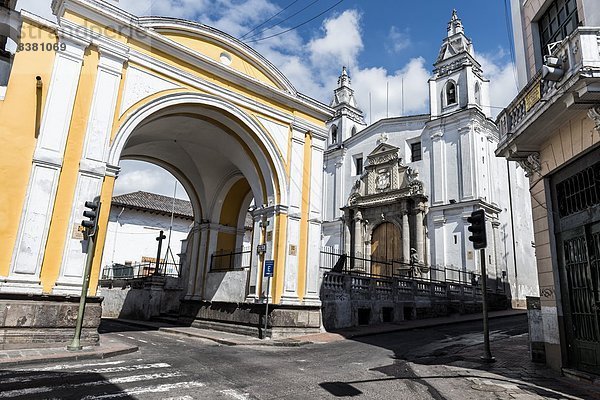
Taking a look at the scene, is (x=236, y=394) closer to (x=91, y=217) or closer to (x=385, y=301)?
(x=91, y=217)

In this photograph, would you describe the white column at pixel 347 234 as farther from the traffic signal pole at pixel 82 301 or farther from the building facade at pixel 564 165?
the traffic signal pole at pixel 82 301

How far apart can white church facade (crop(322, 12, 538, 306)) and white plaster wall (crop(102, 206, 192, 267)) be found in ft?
43.8

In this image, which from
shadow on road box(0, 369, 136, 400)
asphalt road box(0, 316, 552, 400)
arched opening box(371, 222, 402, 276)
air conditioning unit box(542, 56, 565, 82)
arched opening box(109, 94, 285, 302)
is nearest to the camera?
shadow on road box(0, 369, 136, 400)

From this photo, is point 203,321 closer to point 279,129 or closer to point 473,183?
point 279,129

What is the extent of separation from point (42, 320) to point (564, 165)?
11379 mm

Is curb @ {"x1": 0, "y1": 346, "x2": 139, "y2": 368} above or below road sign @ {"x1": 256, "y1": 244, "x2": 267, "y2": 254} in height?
below

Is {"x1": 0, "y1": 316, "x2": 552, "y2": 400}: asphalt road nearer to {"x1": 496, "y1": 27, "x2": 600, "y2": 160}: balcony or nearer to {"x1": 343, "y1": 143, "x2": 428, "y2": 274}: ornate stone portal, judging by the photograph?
{"x1": 496, "y1": 27, "x2": 600, "y2": 160}: balcony

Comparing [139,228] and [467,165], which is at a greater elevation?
[467,165]

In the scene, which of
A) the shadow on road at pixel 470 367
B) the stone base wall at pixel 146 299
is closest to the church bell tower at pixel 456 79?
the shadow on road at pixel 470 367

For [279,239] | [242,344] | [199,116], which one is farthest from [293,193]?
[242,344]

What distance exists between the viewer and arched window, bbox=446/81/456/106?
27.0 meters

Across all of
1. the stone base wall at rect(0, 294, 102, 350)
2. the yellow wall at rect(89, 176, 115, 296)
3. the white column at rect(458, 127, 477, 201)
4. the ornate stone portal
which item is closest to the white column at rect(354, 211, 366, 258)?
the ornate stone portal

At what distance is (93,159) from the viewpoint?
10539 mm

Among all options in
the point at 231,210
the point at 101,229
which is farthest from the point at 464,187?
the point at 101,229
